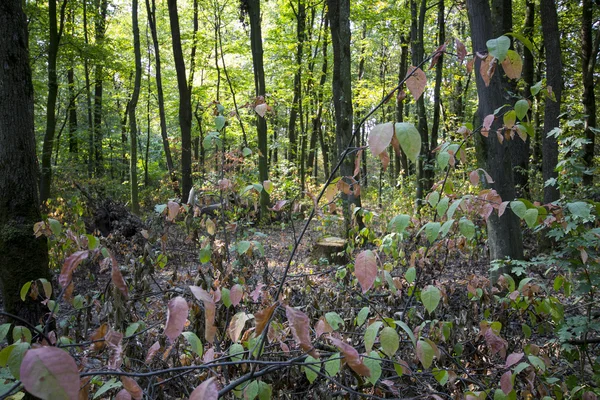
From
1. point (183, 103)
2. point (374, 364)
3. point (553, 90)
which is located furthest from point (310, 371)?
point (183, 103)

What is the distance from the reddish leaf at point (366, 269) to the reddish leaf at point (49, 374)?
94 cm

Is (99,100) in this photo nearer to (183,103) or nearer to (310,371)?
(183,103)

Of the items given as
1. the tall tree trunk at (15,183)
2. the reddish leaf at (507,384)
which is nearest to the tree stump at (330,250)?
the tall tree trunk at (15,183)

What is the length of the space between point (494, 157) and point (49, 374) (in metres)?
4.73

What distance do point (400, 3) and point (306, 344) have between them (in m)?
17.2

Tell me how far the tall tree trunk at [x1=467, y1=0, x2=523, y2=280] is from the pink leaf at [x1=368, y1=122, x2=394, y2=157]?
3673 millimetres

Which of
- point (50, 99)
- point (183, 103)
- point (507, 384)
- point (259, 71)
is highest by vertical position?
point (259, 71)

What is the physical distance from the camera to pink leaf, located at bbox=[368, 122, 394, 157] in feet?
3.68

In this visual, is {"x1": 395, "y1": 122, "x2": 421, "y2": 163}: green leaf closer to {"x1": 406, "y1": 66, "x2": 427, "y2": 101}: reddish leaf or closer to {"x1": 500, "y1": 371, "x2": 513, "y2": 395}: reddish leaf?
{"x1": 406, "y1": 66, "x2": 427, "y2": 101}: reddish leaf

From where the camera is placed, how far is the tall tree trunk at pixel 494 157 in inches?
169

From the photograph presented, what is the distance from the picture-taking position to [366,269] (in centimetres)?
146

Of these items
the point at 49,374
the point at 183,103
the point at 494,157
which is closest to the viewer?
the point at 49,374

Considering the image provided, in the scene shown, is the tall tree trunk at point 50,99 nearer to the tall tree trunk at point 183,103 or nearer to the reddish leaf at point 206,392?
the tall tree trunk at point 183,103

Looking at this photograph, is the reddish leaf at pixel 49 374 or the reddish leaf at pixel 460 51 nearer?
the reddish leaf at pixel 49 374
